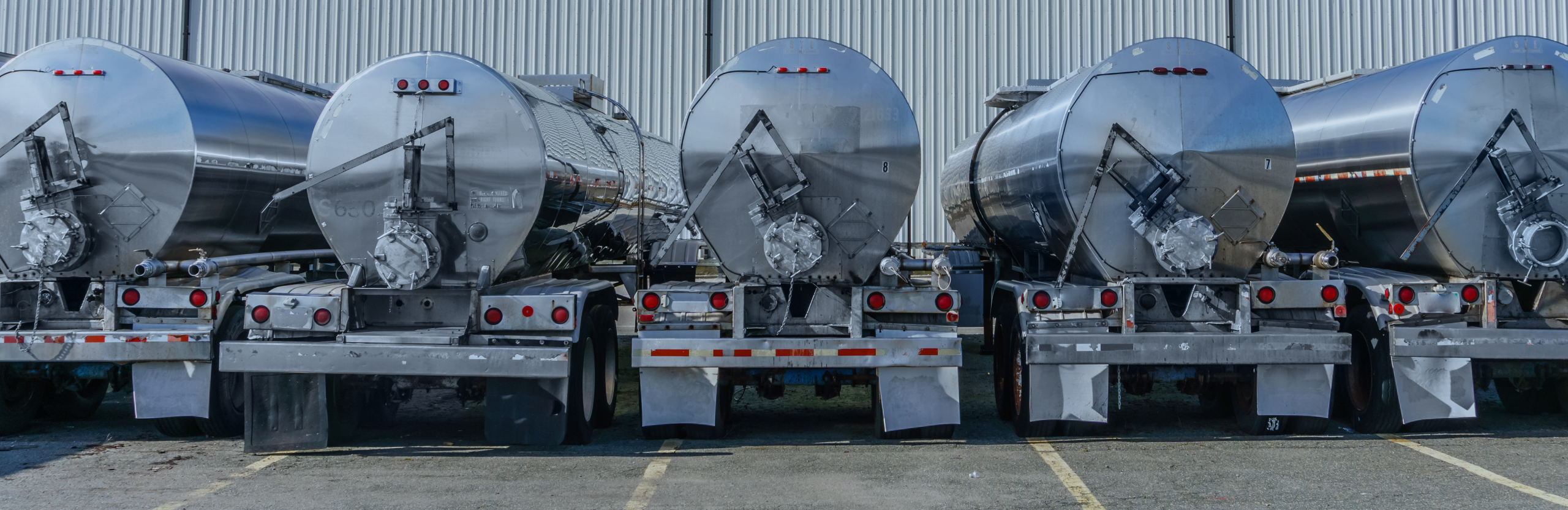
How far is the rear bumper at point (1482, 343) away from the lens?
7660mm

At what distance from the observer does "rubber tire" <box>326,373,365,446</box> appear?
7598mm

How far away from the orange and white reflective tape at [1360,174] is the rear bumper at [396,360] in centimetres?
627

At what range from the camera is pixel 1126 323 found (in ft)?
25.3

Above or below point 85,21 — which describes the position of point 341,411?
below

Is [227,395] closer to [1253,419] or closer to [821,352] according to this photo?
[821,352]

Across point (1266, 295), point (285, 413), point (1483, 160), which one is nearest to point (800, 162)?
point (1266, 295)

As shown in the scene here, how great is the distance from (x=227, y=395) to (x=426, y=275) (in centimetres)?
229

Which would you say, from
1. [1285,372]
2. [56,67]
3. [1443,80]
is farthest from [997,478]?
[56,67]

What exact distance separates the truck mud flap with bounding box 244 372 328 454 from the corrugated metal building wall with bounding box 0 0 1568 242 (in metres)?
10.1

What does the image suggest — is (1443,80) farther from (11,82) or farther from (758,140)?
(11,82)

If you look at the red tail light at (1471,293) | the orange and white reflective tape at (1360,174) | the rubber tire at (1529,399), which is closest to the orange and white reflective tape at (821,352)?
the orange and white reflective tape at (1360,174)

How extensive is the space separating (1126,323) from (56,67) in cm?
795

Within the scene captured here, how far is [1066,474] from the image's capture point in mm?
6801

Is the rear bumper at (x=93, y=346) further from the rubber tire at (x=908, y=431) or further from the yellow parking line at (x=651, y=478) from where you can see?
the rubber tire at (x=908, y=431)
